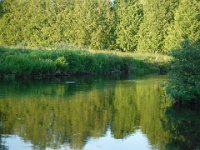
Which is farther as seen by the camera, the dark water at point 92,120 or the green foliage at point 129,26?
the green foliage at point 129,26

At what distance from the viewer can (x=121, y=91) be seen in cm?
2703

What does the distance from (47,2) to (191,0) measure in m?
19.1

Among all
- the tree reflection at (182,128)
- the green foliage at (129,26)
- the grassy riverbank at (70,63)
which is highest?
the green foliage at (129,26)

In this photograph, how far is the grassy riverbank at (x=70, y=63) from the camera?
33.7 m

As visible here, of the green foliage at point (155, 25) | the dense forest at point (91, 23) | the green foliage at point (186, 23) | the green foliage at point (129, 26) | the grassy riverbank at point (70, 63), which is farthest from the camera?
the green foliage at point (129, 26)

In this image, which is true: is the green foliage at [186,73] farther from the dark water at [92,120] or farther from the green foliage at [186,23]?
the green foliage at [186,23]

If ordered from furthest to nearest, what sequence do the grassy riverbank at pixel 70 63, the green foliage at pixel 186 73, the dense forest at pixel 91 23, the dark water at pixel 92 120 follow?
the dense forest at pixel 91 23
the grassy riverbank at pixel 70 63
the green foliage at pixel 186 73
the dark water at pixel 92 120

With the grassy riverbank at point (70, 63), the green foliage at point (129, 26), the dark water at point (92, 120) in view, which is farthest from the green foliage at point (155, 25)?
the dark water at point (92, 120)

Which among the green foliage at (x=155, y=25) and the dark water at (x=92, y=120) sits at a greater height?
the green foliage at (x=155, y=25)

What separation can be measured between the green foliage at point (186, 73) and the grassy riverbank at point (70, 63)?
1526 centimetres

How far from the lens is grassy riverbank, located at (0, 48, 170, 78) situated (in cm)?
3369

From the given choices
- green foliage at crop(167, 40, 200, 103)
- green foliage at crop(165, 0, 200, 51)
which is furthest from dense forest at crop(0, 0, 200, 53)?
green foliage at crop(167, 40, 200, 103)

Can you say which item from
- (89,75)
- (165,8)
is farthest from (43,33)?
(89,75)

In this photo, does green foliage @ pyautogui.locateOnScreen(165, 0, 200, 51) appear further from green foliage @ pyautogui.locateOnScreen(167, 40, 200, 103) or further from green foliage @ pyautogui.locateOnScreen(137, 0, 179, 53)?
green foliage @ pyautogui.locateOnScreen(167, 40, 200, 103)
